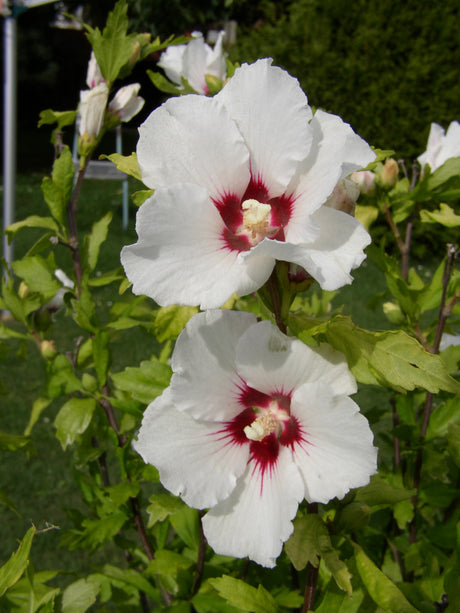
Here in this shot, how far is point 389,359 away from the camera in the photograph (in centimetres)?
69

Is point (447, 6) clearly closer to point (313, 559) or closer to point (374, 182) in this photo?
point (374, 182)

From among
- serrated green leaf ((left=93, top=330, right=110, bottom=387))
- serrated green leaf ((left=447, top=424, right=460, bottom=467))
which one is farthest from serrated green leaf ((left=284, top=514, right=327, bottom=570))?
serrated green leaf ((left=93, top=330, right=110, bottom=387))

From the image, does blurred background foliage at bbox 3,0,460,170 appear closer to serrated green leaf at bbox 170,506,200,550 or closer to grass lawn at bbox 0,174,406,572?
grass lawn at bbox 0,174,406,572

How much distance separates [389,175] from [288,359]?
2.12ft

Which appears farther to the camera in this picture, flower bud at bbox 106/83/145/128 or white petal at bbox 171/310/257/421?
flower bud at bbox 106/83/145/128

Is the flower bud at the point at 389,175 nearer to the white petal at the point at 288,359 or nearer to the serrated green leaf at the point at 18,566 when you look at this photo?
the white petal at the point at 288,359

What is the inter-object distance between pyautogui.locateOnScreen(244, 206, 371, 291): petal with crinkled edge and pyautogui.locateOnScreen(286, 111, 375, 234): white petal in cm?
2

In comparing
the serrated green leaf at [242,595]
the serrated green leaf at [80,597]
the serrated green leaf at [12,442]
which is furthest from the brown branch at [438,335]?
the serrated green leaf at [12,442]

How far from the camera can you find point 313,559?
73 cm

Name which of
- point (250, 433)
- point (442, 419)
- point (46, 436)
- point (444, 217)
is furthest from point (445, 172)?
point (46, 436)

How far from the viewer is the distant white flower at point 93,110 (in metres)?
1.19

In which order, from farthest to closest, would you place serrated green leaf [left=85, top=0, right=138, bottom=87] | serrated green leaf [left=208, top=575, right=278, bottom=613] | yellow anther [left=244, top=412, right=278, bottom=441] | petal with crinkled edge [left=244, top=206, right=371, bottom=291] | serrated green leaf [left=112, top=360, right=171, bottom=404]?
serrated green leaf [left=85, top=0, right=138, bottom=87]
serrated green leaf [left=112, top=360, right=171, bottom=404]
serrated green leaf [left=208, top=575, right=278, bottom=613]
yellow anther [left=244, top=412, right=278, bottom=441]
petal with crinkled edge [left=244, top=206, right=371, bottom=291]

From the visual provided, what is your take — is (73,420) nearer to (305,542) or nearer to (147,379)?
(147,379)

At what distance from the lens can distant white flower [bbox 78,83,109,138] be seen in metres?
1.19
